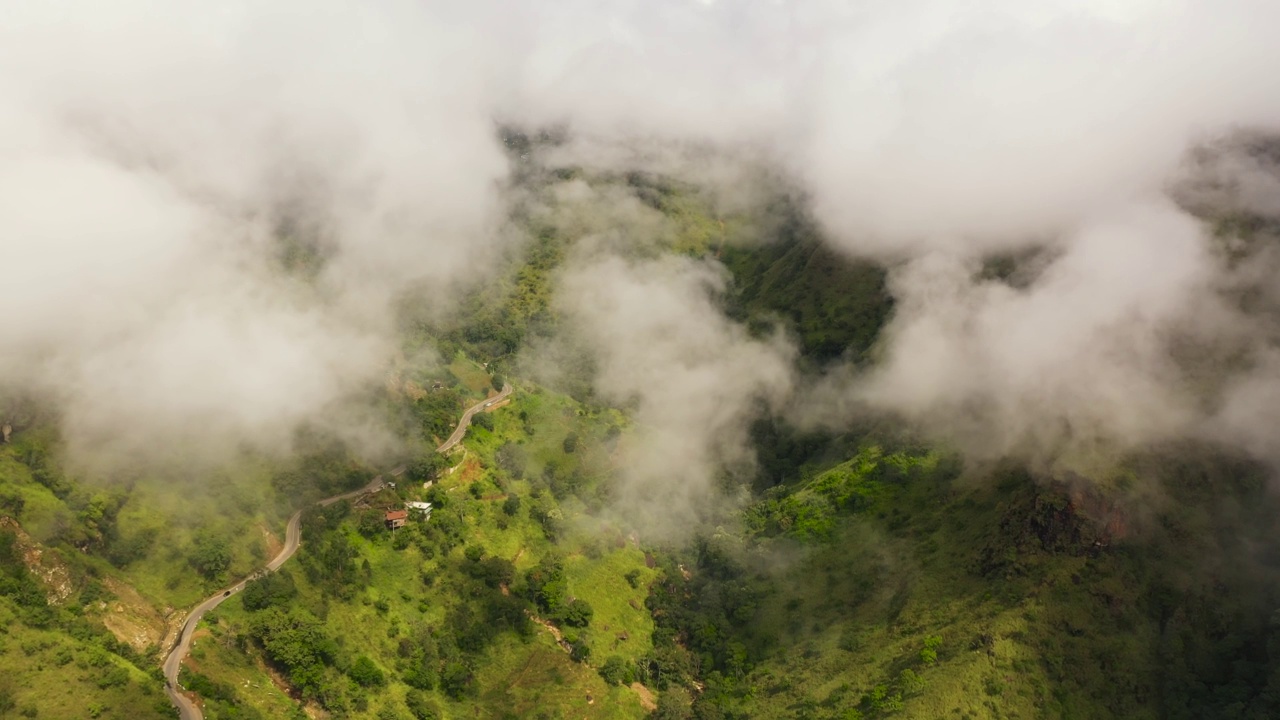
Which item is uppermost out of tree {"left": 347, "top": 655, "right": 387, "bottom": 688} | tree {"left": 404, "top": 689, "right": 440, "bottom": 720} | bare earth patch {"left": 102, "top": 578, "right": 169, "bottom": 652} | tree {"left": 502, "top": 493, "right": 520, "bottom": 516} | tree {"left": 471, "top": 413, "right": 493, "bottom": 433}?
tree {"left": 471, "top": 413, "right": 493, "bottom": 433}

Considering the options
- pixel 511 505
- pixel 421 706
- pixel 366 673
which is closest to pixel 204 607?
pixel 366 673

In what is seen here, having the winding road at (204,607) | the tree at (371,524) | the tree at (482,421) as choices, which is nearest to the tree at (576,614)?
the tree at (371,524)

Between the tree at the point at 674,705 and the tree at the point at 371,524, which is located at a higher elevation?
the tree at the point at 371,524

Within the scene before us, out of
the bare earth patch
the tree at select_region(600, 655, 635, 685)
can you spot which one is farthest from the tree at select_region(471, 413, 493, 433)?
the bare earth patch

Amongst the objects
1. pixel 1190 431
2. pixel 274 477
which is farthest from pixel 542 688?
pixel 1190 431

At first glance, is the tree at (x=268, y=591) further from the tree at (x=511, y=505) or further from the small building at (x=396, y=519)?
the tree at (x=511, y=505)

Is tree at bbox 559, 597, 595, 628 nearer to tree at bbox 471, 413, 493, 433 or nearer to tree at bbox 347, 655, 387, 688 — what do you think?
tree at bbox 347, 655, 387, 688

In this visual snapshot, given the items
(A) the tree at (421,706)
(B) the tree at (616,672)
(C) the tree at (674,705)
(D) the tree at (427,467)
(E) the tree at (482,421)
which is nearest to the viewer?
(A) the tree at (421,706)

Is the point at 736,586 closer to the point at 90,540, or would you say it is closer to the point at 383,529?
the point at 383,529
